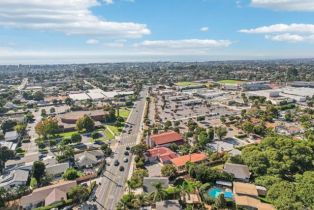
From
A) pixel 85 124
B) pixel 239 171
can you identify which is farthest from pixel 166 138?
pixel 85 124

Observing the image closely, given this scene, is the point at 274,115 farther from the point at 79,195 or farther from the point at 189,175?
the point at 79,195

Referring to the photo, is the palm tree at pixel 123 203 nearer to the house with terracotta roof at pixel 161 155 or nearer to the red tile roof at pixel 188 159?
the red tile roof at pixel 188 159

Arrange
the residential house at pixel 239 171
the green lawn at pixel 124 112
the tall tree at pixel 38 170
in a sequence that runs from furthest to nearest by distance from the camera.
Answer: the green lawn at pixel 124 112 → the tall tree at pixel 38 170 → the residential house at pixel 239 171

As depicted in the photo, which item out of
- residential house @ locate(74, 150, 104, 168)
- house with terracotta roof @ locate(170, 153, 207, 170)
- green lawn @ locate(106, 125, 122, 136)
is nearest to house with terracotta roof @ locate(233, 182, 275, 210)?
house with terracotta roof @ locate(170, 153, 207, 170)

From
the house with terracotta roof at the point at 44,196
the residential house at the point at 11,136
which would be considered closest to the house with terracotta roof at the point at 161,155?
the house with terracotta roof at the point at 44,196

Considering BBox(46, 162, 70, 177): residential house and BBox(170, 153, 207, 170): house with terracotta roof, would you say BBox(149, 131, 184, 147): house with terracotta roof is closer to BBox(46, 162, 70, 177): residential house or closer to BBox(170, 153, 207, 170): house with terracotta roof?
BBox(170, 153, 207, 170): house with terracotta roof

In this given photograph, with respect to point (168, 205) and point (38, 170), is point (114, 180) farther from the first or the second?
point (168, 205)

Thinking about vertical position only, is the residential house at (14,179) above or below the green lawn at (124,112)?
below
